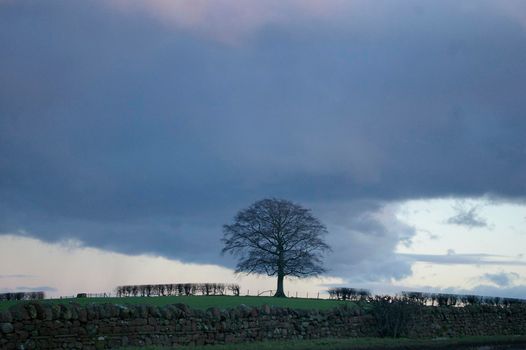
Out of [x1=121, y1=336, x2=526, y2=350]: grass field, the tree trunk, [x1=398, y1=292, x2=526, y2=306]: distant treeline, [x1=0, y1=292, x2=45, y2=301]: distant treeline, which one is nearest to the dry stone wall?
[x1=121, y1=336, x2=526, y2=350]: grass field

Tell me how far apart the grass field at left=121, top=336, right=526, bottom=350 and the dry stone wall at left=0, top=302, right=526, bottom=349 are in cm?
75

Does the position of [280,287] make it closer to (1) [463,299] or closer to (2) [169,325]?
(1) [463,299]

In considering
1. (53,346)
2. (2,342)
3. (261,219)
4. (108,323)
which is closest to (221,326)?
(108,323)

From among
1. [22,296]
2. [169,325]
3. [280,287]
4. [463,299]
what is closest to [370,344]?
[169,325]

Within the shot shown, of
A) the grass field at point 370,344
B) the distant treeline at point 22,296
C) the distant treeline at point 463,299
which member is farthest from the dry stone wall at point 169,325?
the distant treeline at point 22,296

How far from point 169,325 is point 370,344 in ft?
29.3

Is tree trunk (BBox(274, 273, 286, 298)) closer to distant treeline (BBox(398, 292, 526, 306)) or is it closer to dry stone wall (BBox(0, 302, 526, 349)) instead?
distant treeline (BBox(398, 292, 526, 306))

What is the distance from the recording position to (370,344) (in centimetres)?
A: 2873

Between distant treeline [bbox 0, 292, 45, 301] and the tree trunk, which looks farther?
the tree trunk

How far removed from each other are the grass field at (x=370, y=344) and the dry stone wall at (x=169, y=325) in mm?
749

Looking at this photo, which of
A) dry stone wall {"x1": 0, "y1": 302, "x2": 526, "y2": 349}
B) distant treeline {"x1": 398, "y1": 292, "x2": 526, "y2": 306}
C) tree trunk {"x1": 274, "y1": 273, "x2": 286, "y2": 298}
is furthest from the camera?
tree trunk {"x1": 274, "y1": 273, "x2": 286, "y2": 298}

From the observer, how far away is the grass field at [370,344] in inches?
995

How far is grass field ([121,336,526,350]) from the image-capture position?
25266 mm

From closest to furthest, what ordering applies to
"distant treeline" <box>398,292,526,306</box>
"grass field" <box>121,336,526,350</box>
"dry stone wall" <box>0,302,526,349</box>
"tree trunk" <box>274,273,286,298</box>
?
1. "dry stone wall" <box>0,302,526,349</box>
2. "grass field" <box>121,336,526,350</box>
3. "distant treeline" <box>398,292,526,306</box>
4. "tree trunk" <box>274,273,286,298</box>
